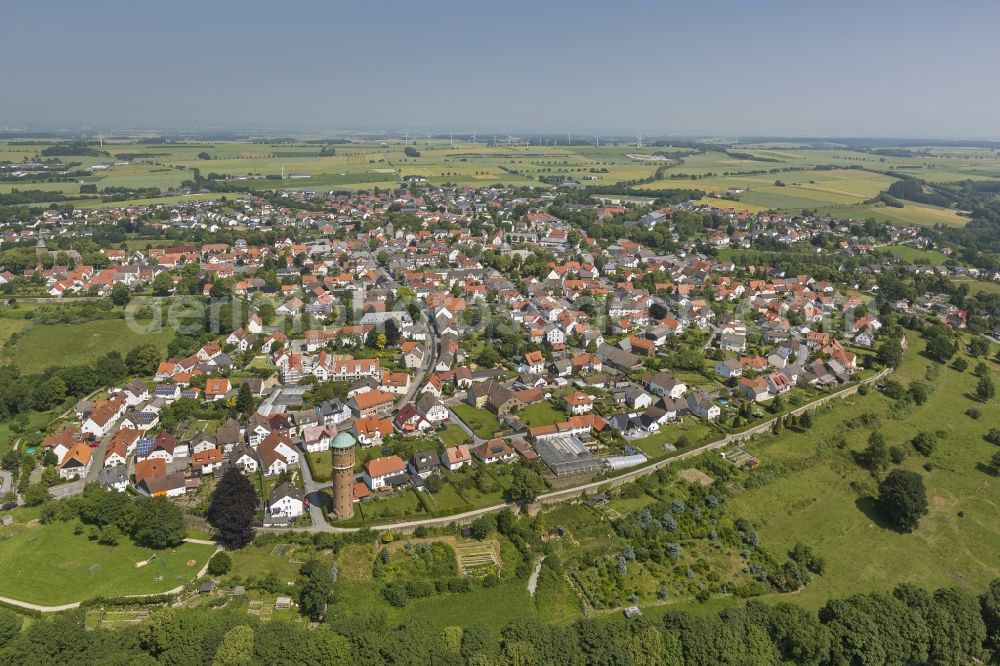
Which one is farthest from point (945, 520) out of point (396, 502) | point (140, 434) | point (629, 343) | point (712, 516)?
point (140, 434)

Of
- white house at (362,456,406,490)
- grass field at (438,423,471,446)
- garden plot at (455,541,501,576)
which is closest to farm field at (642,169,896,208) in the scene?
grass field at (438,423,471,446)

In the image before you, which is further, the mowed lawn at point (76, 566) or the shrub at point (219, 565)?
the shrub at point (219, 565)

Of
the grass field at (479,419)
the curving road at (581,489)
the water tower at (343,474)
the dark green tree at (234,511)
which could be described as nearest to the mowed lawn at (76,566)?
the dark green tree at (234,511)

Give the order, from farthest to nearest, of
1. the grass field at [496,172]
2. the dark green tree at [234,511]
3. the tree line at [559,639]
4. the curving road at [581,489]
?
the grass field at [496,172] < the curving road at [581,489] < the dark green tree at [234,511] < the tree line at [559,639]

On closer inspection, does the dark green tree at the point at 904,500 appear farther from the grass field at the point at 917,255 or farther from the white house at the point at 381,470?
the grass field at the point at 917,255

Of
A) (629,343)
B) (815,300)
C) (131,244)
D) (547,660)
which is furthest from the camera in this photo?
(131,244)

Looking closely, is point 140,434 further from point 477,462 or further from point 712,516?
point 712,516

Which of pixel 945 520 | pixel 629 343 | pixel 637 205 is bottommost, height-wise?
pixel 945 520

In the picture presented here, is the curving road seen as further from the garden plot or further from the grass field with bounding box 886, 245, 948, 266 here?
the grass field with bounding box 886, 245, 948, 266
